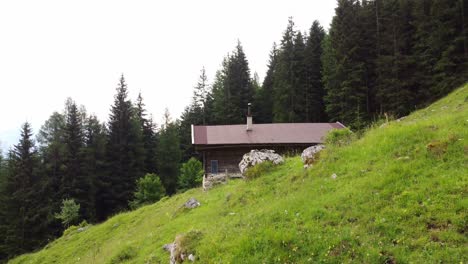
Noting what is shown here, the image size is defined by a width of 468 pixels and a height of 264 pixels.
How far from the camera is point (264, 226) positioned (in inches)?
327

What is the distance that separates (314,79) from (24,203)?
40.3m

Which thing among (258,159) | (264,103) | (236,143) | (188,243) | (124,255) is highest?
(264,103)

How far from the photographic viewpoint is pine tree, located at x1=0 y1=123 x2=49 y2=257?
119 feet

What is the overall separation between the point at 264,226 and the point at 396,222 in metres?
3.03

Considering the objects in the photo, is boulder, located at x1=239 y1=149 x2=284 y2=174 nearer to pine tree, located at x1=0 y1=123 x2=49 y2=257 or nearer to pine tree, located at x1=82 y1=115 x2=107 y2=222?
pine tree, located at x1=82 y1=115 x2=107 y2=222

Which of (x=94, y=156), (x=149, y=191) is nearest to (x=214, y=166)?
(x=149, y=191)

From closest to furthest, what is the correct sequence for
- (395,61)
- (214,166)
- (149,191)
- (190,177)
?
(214,166), (149,191), (395,61), (190,177)

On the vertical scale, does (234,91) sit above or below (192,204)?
above

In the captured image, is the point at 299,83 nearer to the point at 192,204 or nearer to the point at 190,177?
the point at 190,177

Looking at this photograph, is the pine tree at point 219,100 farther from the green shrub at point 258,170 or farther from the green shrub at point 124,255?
the green shrub at point 124,255

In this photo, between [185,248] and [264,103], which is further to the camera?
[264,103]

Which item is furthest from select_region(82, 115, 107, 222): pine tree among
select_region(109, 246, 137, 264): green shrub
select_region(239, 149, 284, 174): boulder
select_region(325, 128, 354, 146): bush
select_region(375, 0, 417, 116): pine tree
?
select_region(375, 0, 417, 116): pine tree

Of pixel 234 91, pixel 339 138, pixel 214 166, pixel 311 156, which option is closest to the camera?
pixel 311 156

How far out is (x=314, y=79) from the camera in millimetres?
46438
